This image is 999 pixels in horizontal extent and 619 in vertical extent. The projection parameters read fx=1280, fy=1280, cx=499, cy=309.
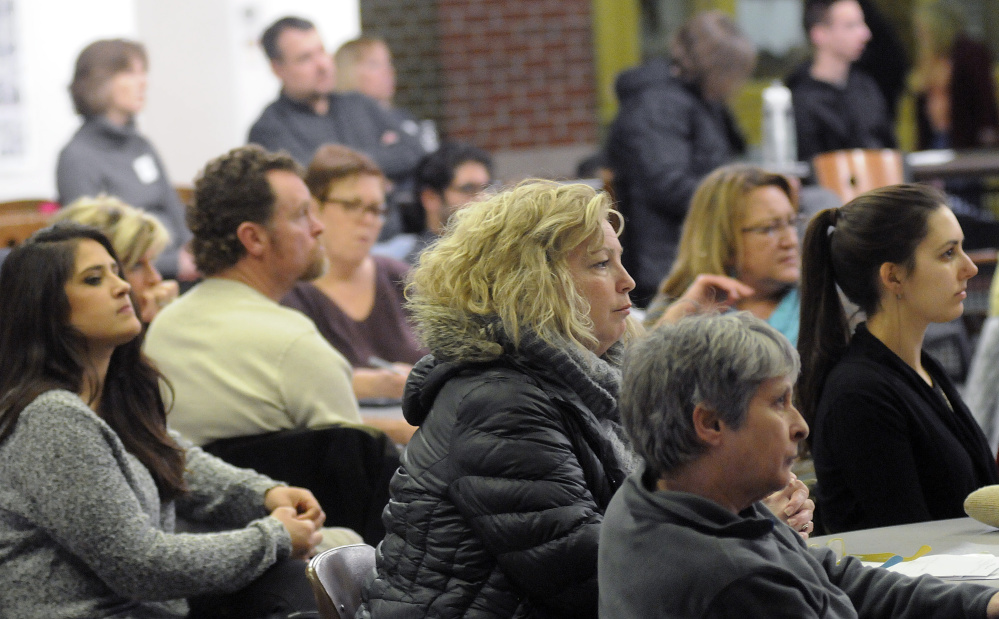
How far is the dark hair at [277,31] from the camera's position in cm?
589

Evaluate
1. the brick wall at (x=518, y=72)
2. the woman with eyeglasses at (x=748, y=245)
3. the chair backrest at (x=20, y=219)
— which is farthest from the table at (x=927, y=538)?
the brick wall at (x=518, y=72)

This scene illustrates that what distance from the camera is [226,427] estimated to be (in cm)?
308

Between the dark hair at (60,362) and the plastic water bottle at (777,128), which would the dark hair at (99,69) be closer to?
the dark hair at (60,362)

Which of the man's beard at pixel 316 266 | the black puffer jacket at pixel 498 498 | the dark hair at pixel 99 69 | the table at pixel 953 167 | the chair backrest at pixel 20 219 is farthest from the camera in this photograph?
the table at pixel 953 167

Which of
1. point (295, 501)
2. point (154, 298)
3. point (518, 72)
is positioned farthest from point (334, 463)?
point (518, 72)

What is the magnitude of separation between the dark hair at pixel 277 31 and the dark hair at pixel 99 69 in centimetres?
77

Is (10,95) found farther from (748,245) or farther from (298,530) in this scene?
(298,530)

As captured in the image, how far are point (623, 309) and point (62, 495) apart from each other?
3.53 feet

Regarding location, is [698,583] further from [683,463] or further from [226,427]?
[226,427]

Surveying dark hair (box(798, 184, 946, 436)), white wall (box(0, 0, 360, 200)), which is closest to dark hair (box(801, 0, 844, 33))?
white wall (box(0, 0, 360, 200))

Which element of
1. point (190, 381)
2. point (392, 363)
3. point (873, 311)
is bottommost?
point (392, 363)

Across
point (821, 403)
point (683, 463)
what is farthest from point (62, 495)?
point (821, 403)

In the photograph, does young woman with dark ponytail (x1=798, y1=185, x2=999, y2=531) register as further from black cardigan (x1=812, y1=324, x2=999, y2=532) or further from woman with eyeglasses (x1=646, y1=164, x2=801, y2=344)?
woman with eyeglasses (x1=646, y1=164, x2=801, y2=344)

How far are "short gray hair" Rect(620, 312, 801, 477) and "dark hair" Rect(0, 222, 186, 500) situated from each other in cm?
128
